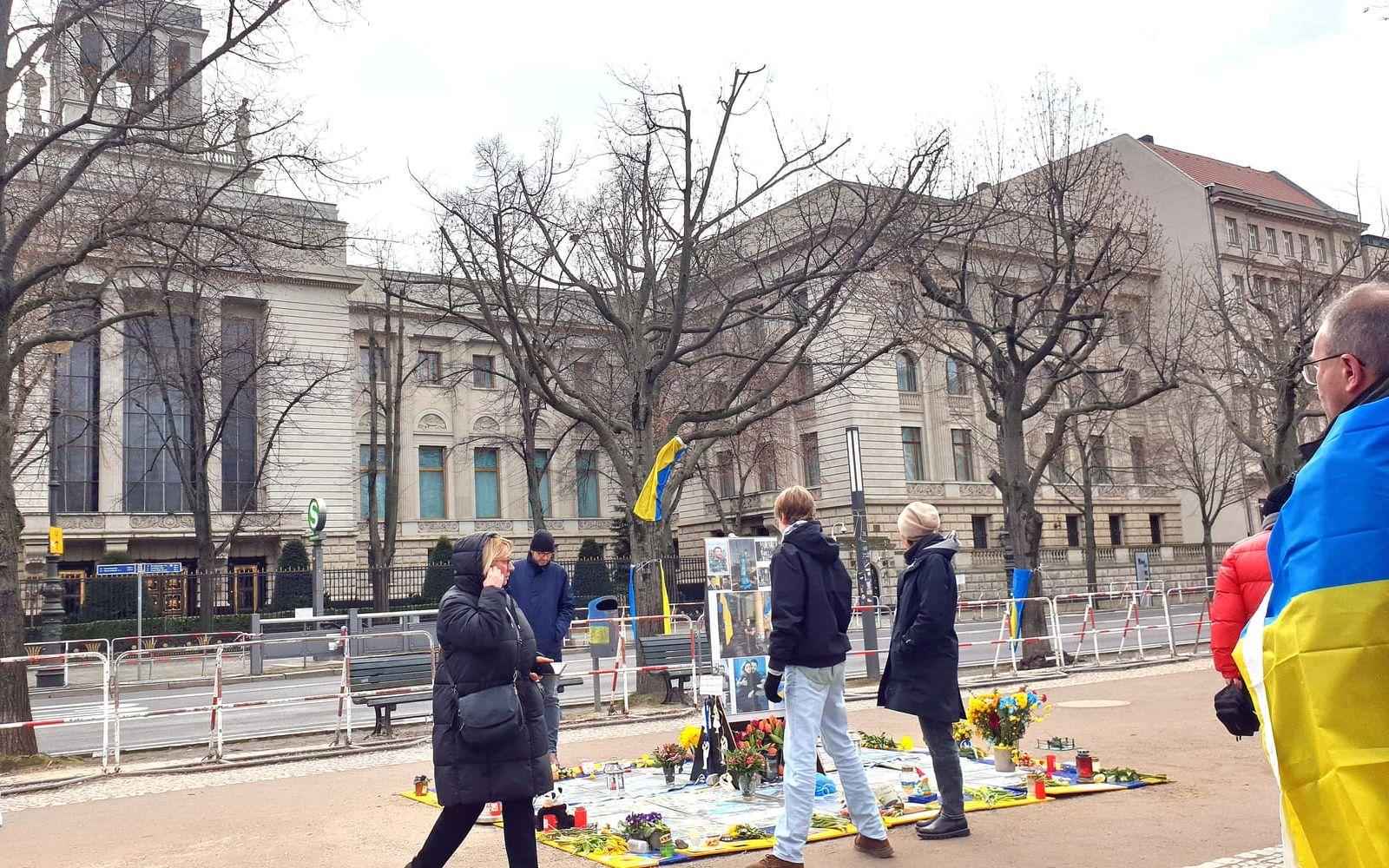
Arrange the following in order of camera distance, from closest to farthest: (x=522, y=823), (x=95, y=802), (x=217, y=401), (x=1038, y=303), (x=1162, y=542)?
(x=522, y=823), (x=95, y=802), (x=1038, y=303), (x=217, y=401), (x=1162, y=542)

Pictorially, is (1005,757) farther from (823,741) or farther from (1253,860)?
(823,741)

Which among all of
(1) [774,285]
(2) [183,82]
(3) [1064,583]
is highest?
(2) [183,82]

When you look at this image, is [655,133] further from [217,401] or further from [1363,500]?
[217,401]

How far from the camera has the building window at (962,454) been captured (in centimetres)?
5197

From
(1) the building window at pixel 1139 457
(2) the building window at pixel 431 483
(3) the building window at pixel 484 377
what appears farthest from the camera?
(2) the building window at pixel 431 483

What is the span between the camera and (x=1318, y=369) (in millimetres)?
2770

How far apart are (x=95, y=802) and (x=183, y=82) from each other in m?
8.18

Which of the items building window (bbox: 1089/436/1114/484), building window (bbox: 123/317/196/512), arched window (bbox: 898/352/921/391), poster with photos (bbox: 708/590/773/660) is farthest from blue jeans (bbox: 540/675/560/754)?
building window (bbox: 1089/436/1114/484)

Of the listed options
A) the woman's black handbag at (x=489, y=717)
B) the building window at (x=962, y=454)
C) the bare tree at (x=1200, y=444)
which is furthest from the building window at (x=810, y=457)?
the woman's black handbag at (x=489, y=717)

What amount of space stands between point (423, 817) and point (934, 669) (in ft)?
13.5

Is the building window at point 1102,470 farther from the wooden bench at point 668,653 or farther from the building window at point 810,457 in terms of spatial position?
the wooden bench at point 668,653

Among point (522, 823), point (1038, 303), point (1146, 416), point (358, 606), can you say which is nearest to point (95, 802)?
point (522, 823)

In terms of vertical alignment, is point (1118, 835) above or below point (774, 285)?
below

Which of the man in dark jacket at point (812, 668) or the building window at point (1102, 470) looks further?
the building window at point (1102, 470)
